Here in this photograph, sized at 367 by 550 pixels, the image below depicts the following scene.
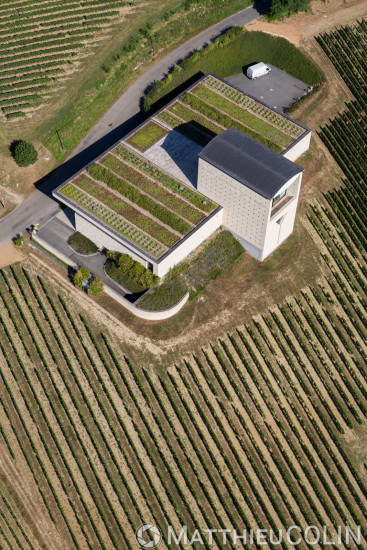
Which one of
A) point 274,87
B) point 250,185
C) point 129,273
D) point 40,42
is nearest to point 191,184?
point 250,185

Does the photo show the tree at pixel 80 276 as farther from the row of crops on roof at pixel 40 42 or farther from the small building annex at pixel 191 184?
the row of crops on roof at pixel 40 42

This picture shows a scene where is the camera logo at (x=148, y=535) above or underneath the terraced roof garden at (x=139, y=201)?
underneath

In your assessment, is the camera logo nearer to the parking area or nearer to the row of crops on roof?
the row of crops on roof

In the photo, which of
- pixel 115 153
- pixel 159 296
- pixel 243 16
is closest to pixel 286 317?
pixel 159 296

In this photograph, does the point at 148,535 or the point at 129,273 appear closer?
the point at 148,535

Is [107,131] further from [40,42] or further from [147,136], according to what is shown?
[40,42]

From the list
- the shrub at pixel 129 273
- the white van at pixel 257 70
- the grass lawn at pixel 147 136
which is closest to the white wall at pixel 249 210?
the grass lawn at pixel 147 136

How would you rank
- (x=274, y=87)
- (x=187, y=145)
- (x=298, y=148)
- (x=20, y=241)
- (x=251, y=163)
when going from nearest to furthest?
(x=251, y=163) < (x=20, y=241) < (x=187, y=145) < (x=298, y=148) < (x=274, y=87)
